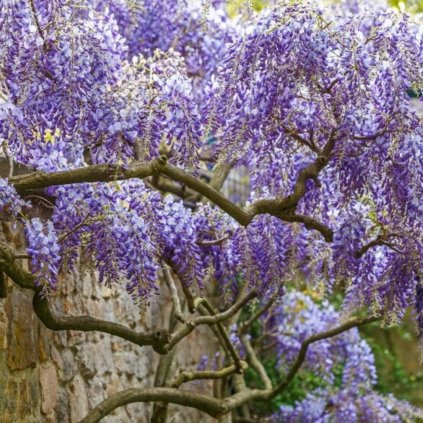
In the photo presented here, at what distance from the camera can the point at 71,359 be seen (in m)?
3.67

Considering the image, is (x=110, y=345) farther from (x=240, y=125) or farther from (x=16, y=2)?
(x=16, y=2)

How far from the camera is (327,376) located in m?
5.36

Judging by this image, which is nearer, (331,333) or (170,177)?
(170,177)

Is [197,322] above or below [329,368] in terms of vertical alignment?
below

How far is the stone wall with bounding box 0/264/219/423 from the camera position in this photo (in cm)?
308

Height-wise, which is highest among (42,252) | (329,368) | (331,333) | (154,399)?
(329,368)

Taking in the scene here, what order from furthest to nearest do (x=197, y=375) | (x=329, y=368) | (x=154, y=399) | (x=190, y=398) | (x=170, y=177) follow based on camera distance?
(x=329, y=368)
(x=197, y=375)
(x=190, y=398)
(x=154, y=399)
(x=170, y=177)

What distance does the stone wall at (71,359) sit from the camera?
10.1 ft

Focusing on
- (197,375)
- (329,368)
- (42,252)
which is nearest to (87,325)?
(42,252)

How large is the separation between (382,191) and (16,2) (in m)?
1.40

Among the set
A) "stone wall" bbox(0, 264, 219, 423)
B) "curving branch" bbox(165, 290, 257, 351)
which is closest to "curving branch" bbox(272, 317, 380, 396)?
"curving branch" bbox(165, 290, 257, 351)

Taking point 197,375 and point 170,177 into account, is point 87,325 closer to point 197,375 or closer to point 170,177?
point 170,177

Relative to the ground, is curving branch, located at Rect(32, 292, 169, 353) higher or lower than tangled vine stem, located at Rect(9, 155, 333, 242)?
lower

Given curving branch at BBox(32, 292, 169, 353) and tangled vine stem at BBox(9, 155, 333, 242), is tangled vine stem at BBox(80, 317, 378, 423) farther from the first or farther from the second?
tangled vine stem at BBox(9, 155, 333, 242)
